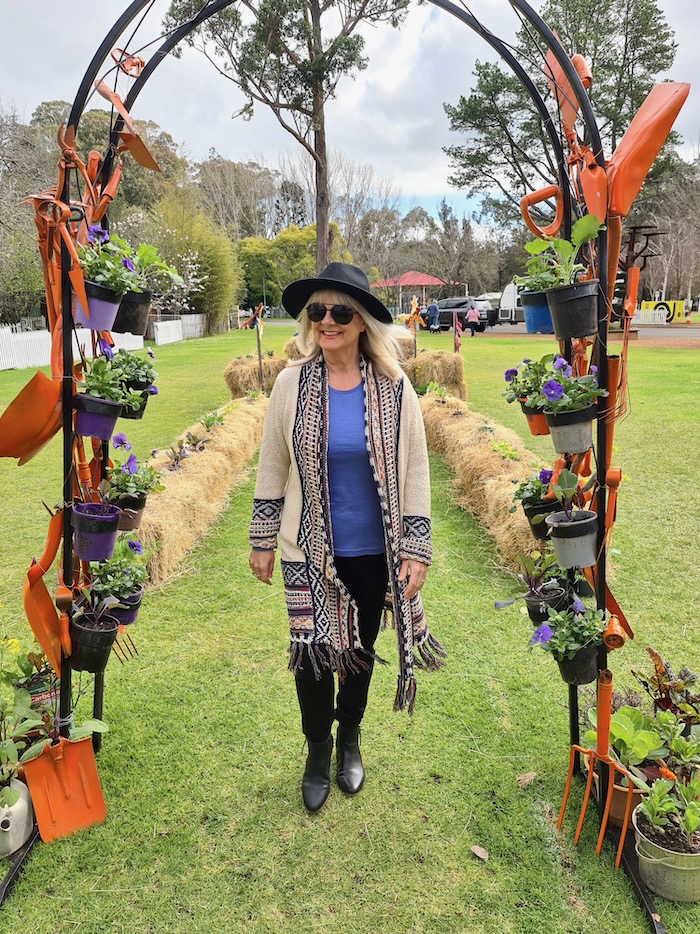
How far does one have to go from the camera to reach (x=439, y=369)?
922cm

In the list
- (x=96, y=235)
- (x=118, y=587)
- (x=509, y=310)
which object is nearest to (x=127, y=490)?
(x=118, y=587)

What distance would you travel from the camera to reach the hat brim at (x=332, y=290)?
1.86 metres

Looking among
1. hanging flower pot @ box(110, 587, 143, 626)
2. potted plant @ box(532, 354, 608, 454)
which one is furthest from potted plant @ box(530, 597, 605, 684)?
hanging flower pot @ box(110, 587, 143, 626)

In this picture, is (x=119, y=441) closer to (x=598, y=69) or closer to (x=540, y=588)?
(x=540, y=588)

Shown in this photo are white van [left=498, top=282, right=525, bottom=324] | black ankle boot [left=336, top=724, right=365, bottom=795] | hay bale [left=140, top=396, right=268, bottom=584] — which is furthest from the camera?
white van [left=498, top=282, right=525, bottom=324]

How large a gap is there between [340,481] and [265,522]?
28cm

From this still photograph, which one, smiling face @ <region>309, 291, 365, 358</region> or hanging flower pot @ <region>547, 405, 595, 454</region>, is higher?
smiling face @ <region>309, 291, 365, 358</region>

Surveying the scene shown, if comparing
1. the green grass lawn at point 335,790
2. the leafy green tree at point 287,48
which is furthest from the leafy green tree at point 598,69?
the green grass lawn at point 335,790

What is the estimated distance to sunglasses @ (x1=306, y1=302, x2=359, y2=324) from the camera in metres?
1.86

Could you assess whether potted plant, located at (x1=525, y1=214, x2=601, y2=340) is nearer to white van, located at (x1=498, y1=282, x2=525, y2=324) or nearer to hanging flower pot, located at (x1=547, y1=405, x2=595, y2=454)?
hanging flower pot, located at (x1=547, y1=405, x2=595, y2=454)

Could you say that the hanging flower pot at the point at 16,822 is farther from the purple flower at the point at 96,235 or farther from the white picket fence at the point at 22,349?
the white picket fence at the point at 22,349

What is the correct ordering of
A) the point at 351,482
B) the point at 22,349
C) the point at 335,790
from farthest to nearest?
the point at 22,349, the point at 335,790, the point at 351,482

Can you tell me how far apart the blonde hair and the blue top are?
11cm

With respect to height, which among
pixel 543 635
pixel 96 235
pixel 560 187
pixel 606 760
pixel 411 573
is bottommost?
pixel 606 760
